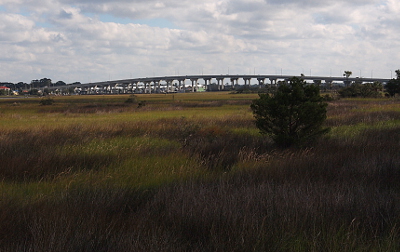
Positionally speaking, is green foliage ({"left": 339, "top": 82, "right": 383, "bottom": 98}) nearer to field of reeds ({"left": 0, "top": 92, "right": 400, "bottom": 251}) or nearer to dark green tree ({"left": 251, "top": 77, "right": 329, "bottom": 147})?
dark green tree ({"left": 251, "top": 77, "right": 329, "bottom": 147})

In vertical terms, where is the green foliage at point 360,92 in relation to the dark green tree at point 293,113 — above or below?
below

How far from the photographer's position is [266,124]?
14031 mm

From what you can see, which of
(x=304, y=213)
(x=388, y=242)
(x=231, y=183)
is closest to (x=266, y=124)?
(x=231, y=183)

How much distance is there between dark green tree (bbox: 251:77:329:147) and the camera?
13.2 m

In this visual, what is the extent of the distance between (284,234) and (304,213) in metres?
0.80

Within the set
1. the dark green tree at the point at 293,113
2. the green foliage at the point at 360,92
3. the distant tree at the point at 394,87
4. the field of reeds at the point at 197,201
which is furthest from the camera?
the green foliage at the point at 360,92

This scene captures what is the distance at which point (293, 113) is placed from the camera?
13539mm

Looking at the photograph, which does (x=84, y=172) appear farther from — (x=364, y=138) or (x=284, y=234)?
(x=364, y=138)

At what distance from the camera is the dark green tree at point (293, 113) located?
43.4 ft

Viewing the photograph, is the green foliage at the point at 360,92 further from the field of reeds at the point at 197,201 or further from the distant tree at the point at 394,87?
the field of reeds at the point at 197,201

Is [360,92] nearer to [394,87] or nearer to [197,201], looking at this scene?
[394,87]

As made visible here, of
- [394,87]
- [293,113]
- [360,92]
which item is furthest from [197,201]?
[394,87]

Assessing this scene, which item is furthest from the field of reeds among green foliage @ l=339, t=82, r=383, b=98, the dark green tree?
green foliage @ l=339, t=82, r=383, b=98

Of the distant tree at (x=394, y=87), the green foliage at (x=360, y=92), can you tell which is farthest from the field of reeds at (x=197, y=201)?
the distant tree at (x=394, y=87)
